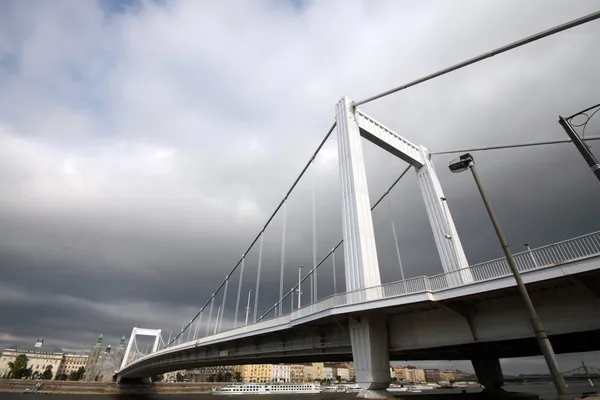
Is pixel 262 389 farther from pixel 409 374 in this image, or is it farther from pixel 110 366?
pixel 409 374

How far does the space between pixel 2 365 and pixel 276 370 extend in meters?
127

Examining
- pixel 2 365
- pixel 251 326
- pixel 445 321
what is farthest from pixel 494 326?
pixel 2 365

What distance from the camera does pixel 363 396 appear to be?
14.2m

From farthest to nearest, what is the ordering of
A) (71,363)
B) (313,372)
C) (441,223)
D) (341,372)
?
(341,372), (71,363), (313,372), (441,223)

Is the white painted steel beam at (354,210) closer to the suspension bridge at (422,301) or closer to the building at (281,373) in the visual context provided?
the suspension bridge at (422,301)

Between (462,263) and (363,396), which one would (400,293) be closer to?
(363,396)

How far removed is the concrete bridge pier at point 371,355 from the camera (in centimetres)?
1460

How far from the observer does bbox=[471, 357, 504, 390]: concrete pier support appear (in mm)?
26766

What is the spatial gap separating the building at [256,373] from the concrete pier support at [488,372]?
125024mm

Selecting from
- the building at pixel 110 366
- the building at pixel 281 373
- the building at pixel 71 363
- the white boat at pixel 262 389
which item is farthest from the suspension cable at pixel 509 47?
the building at pixel 71 363

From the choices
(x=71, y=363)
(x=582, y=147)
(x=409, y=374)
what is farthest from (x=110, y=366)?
(x=409, y=374)

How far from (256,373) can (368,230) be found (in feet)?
460

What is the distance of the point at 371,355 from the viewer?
1511 centimetres

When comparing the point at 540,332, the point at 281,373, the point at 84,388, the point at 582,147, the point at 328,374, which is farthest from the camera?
the point at 328,374
